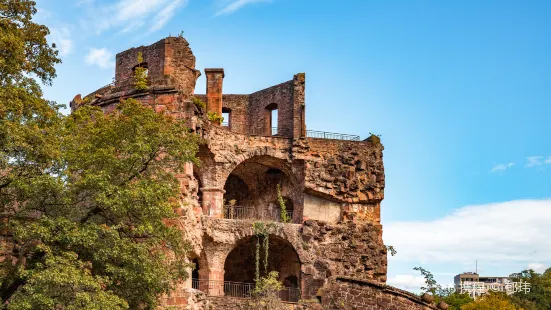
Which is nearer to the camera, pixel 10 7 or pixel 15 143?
pixel 15 143

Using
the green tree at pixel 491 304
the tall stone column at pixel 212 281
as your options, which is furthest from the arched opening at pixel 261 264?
the green tree at pixel 491 304

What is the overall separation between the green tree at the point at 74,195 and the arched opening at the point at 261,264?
500 inches

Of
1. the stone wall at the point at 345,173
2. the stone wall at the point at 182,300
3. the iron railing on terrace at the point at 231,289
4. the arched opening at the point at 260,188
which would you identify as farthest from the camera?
the arched opening at the point at 260,188

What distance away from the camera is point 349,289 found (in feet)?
75.3

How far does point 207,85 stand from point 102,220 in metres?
16.5

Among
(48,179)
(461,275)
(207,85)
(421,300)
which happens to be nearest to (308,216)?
(207,85)

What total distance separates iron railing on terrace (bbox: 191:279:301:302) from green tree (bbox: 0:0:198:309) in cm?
1088

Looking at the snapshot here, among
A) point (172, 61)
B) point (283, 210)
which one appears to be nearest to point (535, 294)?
point (283, 210)

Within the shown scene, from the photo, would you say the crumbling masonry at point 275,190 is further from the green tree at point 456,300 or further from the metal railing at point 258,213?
the green tree at point 456,300

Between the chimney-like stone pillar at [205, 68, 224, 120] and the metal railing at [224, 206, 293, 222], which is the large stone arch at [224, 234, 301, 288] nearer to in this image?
the metal railing at [224, 206, 293, 222]

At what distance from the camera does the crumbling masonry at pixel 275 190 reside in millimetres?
29906

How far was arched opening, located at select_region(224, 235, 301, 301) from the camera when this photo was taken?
102 ft

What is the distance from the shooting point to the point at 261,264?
33.1 metres

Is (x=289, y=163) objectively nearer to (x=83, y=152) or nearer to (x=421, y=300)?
(x=421, y=300)
